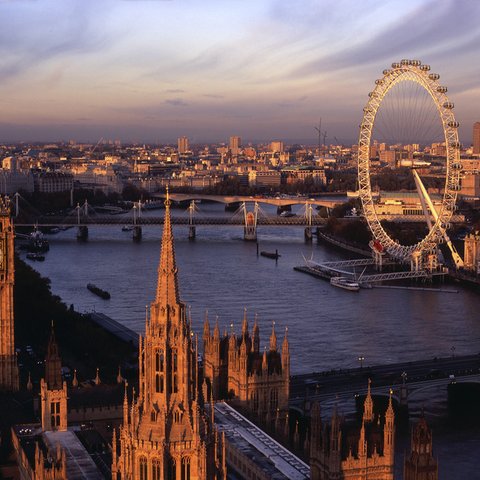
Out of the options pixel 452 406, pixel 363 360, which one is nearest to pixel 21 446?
pixel 452 406

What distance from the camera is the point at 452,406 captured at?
19.3 meters

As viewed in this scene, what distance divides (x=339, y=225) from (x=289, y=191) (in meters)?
37.4

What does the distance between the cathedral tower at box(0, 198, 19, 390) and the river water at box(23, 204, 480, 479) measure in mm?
5894

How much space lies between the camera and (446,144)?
125 ft

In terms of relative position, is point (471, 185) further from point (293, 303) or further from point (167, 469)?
point (167, 469)

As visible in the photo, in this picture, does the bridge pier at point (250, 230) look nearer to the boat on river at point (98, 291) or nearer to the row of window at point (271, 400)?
the boat on river at point (98, 291)

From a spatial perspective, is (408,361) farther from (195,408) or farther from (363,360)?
(195,408)

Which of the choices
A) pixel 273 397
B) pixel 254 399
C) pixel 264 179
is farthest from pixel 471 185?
pixel 254 399

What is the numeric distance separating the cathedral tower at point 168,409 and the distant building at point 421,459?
2.87 meters

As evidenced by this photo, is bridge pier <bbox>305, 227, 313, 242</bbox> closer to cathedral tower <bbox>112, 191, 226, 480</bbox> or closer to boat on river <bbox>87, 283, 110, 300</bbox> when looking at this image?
boat on river <bbox>87, 283, 110, 300</bbox>

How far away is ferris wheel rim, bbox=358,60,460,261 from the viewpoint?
1458 inches

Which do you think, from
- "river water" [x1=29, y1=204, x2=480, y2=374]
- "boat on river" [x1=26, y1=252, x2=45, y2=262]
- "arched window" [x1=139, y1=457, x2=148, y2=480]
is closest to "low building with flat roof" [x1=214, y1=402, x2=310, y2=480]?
"arched window" [x1=139, y1=457, x2=148, y2=480]

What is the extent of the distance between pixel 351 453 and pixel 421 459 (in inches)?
27.6

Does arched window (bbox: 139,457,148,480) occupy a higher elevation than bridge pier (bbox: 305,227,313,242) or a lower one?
higher
